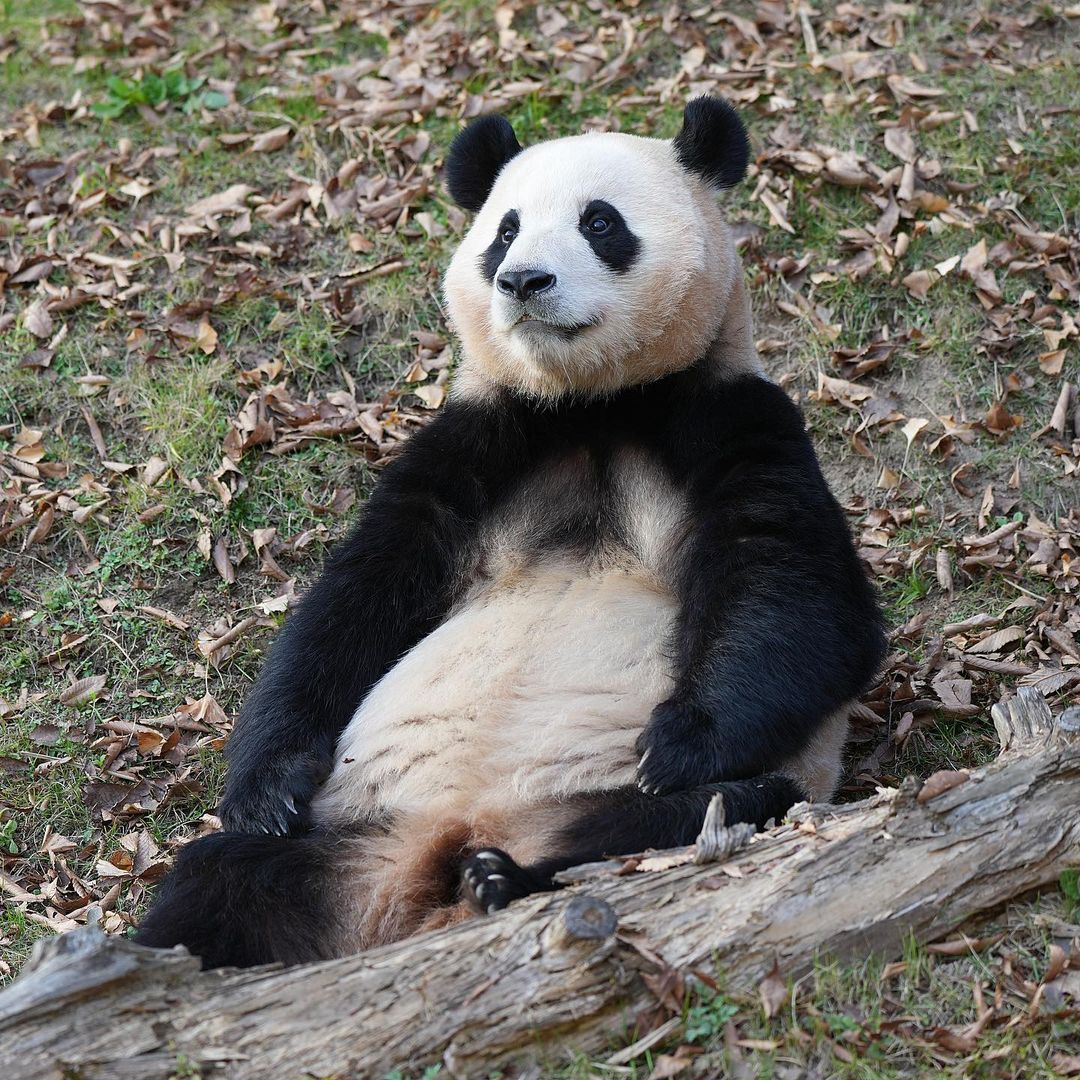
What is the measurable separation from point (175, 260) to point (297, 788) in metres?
4.63

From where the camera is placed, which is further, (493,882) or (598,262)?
(598,262)

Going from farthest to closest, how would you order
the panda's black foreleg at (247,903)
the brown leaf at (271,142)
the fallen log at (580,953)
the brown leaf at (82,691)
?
the brown leaf at (271,142), the brown leaf at (82,691), the panda's black foreleg at (247,903), the fallen log at (580,953)

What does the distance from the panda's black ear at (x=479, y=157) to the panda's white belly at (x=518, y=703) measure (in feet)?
5.87

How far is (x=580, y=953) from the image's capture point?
3.72m

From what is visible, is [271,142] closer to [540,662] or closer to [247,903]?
[540,662]

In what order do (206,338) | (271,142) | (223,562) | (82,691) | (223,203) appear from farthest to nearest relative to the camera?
(271,142), (223,203), (206,338), (223,562), (82,691)

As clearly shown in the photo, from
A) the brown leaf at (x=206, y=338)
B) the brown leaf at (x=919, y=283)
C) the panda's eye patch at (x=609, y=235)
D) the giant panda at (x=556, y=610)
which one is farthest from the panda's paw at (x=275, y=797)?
the brown leaf at (x=919, y=283)

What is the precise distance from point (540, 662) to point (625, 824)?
85cm

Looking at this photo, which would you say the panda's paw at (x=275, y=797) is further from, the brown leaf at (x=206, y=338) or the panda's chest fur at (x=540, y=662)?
the brown leaf at (x=206, y=338)

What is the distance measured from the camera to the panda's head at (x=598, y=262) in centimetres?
521

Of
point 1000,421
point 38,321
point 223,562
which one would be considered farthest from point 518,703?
point 38,321

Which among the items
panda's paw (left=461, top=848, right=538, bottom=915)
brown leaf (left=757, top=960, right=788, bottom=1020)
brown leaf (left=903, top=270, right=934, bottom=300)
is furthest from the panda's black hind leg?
brown leaf (left=903, top=270, right=934, bottom=300)

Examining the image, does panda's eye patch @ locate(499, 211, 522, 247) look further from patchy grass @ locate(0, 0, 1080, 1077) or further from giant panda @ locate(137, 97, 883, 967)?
patchy grass @ locate(0, 0, 1080, 1077)

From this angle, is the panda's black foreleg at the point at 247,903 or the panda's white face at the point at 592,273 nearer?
the panda's black foreleg at the point at 247,903
